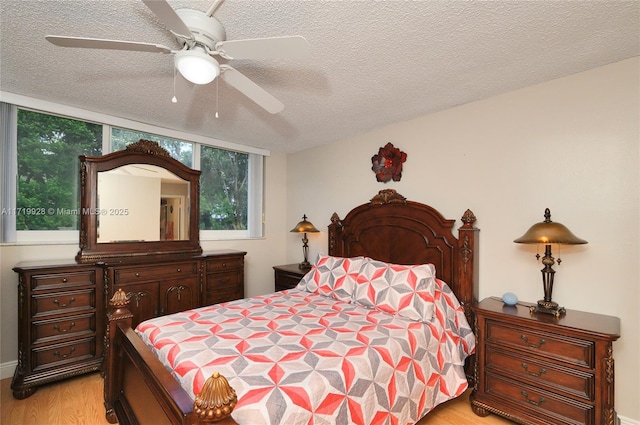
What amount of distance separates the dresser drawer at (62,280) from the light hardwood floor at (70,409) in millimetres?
841

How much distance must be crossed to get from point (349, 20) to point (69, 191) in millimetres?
3040

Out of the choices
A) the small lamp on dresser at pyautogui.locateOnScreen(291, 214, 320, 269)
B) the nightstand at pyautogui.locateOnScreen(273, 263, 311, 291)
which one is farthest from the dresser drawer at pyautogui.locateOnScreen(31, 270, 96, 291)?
the small lamp on dresser at pyautogui.locateOnScreen(291, 214, 320, 269)

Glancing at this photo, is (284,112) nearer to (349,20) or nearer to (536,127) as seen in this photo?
(349,20)

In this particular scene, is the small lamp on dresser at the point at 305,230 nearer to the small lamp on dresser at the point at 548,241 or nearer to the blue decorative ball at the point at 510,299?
the blue decorative ball at the point at 510,299

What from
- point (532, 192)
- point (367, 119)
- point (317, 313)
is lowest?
point (317, 313)

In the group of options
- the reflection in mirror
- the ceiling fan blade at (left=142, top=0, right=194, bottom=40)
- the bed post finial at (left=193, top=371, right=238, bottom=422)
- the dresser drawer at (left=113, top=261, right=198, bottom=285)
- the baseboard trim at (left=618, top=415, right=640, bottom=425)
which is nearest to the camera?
the bed post finial at (left=193, top=371, right=238, bottom=422)

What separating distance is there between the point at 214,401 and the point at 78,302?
2438mm

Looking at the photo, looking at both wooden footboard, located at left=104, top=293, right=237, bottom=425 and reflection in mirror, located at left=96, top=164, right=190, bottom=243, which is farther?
reflection in mirror, located at left=96, top=164, right=190, bottom=243

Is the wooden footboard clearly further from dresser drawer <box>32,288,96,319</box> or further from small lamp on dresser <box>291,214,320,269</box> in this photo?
small lamp on dresser <box>291,214,320,269</box>

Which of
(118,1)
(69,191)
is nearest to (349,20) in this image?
(118,1)

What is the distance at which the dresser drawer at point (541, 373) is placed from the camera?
5.88 feet

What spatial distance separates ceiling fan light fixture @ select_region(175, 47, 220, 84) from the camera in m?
1.44

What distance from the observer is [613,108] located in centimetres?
203

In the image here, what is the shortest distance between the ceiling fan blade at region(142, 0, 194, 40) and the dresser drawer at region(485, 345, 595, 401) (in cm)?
266
